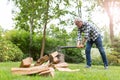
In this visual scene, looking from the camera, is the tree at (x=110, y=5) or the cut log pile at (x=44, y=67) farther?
the tree at (x=110, y=5)

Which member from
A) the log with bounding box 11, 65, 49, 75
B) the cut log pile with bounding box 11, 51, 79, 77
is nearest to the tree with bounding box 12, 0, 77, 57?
the cut log pile with bounding box 11, 51, 79, 77

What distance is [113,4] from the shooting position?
2372 cm

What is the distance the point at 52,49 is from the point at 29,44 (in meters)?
1.18

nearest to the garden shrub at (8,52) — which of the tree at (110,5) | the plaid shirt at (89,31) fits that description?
the plaid shirt at (89,31)

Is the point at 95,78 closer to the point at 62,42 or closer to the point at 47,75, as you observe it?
the point at 47,75

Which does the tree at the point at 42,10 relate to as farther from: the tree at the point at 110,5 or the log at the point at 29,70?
the log at the point at 29,70

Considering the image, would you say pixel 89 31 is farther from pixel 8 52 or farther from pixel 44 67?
pixel 8 52

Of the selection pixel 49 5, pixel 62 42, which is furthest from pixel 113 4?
pixel 49 5

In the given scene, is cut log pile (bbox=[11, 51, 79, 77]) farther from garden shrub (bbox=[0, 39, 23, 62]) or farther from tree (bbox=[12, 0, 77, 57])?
tree (bbox=[12, 0, 77, 57])

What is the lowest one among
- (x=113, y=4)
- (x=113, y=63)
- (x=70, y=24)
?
(x=113, y=63)

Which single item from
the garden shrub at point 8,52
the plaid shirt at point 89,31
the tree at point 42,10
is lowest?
the garden shrub at point 8,52

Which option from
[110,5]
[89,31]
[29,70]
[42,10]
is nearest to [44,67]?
[29,70]

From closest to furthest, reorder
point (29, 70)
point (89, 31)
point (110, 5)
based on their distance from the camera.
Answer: point (29, 70)
point (89, 31)
point (110, 5)

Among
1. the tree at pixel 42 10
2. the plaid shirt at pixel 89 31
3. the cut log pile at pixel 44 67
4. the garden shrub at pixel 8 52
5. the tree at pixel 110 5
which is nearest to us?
the cut log pile at pixel 44 67
